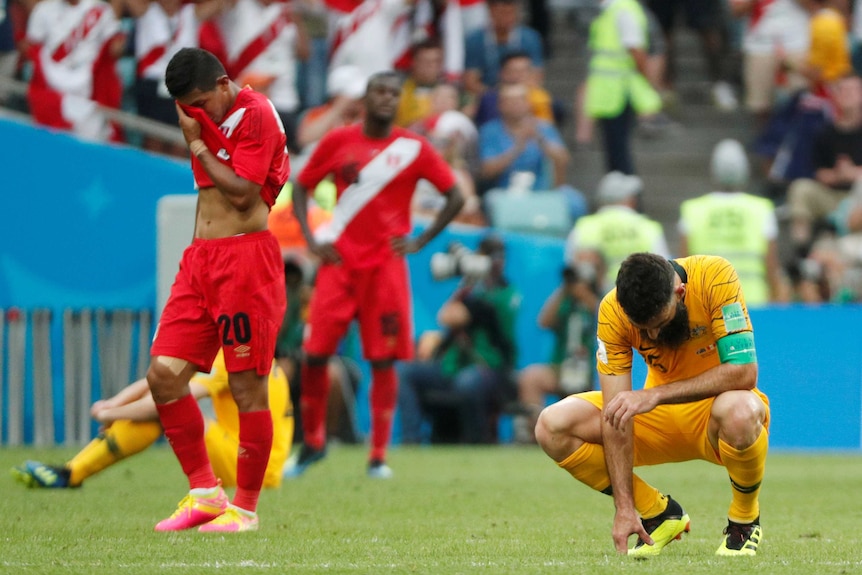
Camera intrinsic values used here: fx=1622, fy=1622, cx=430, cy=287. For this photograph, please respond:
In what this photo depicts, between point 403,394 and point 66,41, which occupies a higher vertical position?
point 66,41

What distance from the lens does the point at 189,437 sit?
745 centimetres

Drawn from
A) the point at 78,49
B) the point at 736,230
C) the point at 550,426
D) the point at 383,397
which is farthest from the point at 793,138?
the point at 550,426

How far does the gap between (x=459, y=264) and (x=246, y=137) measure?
701 cm

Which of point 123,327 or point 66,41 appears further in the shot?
point 66,41

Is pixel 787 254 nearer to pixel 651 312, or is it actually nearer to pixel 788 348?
pixel 788 348

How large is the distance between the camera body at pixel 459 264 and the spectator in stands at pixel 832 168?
3.37m

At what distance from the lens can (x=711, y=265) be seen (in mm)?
6418

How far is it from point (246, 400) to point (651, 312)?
7.33 ft

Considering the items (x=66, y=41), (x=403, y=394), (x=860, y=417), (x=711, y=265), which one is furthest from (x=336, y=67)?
(x=711, y=265)

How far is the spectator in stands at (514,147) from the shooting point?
15.7 metres

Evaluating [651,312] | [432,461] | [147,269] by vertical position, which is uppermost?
[651,312]

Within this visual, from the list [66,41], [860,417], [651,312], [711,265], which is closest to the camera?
[651,312]

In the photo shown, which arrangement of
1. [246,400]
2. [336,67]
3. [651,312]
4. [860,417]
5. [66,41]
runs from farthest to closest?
[336,67] < [66,41] < [860,417] < [246,400] < [651,312]

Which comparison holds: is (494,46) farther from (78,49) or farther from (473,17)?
(78,49)
